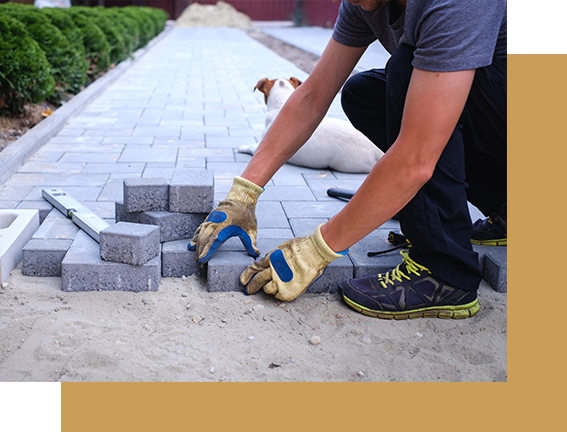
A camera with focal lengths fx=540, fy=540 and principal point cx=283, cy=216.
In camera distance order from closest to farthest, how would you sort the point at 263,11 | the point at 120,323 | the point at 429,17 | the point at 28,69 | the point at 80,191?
the point at 429,17
the point at 120,323
the point at 80,191
the point at 28,69
the point at 263,11

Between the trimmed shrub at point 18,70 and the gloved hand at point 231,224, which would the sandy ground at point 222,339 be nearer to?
the gloved hand at point 231,224

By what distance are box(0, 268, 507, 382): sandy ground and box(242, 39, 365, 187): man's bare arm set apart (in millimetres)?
619

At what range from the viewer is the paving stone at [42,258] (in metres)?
2.51

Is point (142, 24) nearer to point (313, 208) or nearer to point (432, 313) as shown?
point (313, 208)

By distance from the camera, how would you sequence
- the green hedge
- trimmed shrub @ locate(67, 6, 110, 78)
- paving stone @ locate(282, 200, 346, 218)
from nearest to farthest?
paving stone @ locate(282, 200, 346, 218) → the green hedge → trimmed shrub @ locate(67, 6, 110, 78)

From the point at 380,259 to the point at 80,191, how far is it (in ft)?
6.63

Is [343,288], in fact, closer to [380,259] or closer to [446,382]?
[380,259]

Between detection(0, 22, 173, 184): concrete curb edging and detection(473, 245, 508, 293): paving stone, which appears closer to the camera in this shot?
detection(473, 245, 508, 293): paving stone

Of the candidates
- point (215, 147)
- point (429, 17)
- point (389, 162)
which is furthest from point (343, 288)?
point (215, 147)

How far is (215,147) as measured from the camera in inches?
189

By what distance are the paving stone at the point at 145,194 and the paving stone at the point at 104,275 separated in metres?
0.30

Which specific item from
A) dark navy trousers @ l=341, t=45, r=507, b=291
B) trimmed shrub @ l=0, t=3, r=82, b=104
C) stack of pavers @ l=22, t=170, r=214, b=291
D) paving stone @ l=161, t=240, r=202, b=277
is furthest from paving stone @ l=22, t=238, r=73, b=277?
trimmed shrub @ l=0, t=3, r=82, b=104

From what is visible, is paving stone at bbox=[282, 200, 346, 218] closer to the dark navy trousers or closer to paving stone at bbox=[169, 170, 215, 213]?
paving stone at bbox=[169, 170, 215, 213]

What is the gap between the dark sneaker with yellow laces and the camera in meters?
2.30
